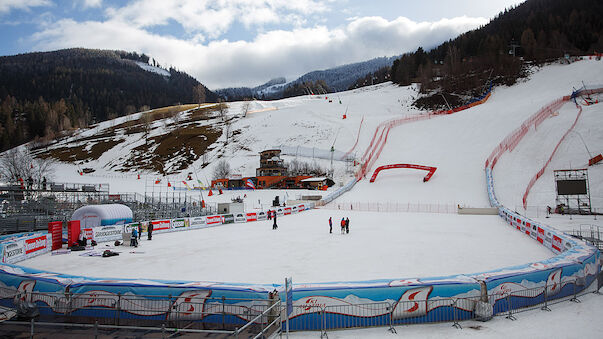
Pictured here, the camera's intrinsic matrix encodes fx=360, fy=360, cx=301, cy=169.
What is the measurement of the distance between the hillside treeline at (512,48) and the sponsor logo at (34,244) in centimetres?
9952

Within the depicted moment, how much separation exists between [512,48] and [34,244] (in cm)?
12392

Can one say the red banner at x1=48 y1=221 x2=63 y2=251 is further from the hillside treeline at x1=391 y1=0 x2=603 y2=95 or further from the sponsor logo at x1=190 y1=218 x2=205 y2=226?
the hillside treeline at x1=391 y1=0 x2=603 y2=95

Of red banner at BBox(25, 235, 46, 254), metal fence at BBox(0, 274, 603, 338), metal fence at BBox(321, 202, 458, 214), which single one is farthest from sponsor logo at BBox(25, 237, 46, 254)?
metal fence at BBox(321, 202, 458, 214)

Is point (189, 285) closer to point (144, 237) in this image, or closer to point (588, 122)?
point (144, 237)

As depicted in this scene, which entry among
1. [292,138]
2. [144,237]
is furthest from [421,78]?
[144,237]

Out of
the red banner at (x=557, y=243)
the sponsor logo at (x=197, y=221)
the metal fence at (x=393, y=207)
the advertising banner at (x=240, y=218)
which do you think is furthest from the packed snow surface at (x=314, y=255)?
the metal fence at (x=393, y=207)

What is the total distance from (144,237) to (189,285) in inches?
725

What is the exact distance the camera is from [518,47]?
107m

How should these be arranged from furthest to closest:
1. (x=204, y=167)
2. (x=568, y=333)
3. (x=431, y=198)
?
(x=204, y=167), (x=431, y=198), (x=568, y=333)

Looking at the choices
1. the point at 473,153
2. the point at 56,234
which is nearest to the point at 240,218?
the point at 56,234

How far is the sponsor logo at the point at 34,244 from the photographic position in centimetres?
1785

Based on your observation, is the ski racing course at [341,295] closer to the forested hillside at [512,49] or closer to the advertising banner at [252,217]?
the advertising banner at [252,217]

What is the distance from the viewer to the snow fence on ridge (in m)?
8.55

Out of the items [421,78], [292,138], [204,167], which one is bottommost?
[204,167]
